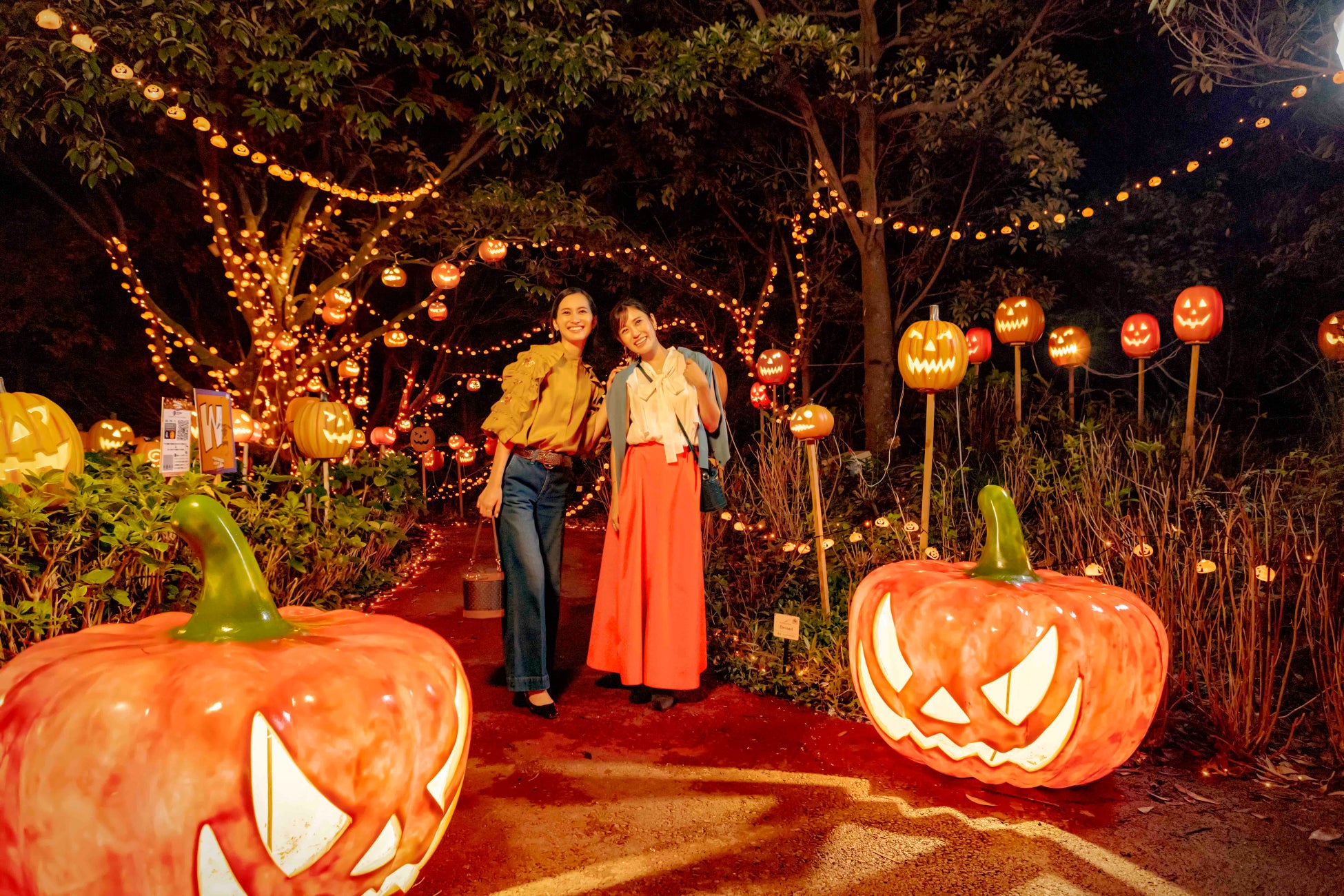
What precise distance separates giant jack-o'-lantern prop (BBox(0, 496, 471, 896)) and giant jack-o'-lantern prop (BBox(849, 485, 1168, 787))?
1376 mm

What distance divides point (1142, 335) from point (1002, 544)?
4222mm

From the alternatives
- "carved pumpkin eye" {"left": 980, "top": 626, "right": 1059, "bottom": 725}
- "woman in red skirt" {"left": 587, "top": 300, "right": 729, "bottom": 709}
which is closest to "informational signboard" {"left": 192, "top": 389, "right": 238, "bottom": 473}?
"woman in red skirt" {"left": 587, "top": 300, "right": 729, "bottom": 709}

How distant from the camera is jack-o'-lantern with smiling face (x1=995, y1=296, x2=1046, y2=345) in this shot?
632cm

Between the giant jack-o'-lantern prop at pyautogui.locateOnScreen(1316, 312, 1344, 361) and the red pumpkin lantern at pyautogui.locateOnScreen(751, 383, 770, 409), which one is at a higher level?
the giant jack-o'-lantern prop at pyautogui.locateOnScreen(1316, 312, 1344, 361)

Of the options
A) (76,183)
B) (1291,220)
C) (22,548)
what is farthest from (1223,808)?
(76,183)

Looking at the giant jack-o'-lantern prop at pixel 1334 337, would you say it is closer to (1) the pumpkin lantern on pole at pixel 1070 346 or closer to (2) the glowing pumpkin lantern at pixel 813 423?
(1) the pumpkin lantern on pole at pixel 1070 346

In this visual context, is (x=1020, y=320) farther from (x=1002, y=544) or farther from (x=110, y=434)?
(x=110, y=434)

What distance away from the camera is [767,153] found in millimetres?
9680

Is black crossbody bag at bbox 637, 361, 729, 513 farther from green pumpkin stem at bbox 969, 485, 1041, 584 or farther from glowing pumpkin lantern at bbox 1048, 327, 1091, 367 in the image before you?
glowing pumpkin lantern at bbox 1048, 327, 1091, 367

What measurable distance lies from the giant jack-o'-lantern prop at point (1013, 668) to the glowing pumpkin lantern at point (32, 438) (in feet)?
10.9

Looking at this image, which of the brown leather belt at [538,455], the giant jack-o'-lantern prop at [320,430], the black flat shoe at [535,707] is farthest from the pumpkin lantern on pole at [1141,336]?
the giant jack-o'-lantern prop at [320,430]

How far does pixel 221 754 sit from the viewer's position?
1351 millimetres

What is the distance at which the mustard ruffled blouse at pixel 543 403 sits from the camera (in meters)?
3.31

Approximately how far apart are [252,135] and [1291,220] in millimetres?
10846
